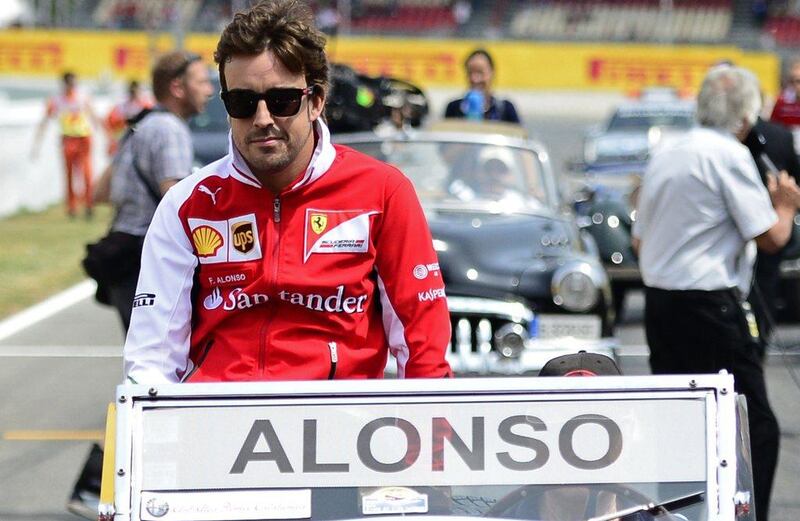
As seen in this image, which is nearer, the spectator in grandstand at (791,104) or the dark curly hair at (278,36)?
the dark curly hair at (278,36)

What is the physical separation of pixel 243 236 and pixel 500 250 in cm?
484

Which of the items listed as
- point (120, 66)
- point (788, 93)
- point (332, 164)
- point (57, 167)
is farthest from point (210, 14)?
point (332, 164)

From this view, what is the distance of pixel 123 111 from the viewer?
26219 mm

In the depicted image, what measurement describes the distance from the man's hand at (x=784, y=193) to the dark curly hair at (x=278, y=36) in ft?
8.75

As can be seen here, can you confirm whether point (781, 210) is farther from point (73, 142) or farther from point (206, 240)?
point (73, 142)

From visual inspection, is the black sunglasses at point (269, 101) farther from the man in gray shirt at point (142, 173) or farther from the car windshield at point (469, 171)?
the car windshield at point (469, 171)

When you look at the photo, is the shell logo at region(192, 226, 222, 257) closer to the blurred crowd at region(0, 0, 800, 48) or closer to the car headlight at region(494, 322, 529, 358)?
the car headlight at region(494, 322, 529, 358)

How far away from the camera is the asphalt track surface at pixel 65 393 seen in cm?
711

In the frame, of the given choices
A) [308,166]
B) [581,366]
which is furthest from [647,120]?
[308,166]

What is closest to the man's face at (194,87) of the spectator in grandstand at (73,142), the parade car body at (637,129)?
the spectator in grandstand at (73,142)

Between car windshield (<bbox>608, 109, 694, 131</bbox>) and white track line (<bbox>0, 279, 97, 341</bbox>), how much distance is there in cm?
1217

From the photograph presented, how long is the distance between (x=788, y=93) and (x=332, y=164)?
9.08 m

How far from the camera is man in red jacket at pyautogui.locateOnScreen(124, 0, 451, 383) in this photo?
3566 mm

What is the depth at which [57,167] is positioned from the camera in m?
24.7
